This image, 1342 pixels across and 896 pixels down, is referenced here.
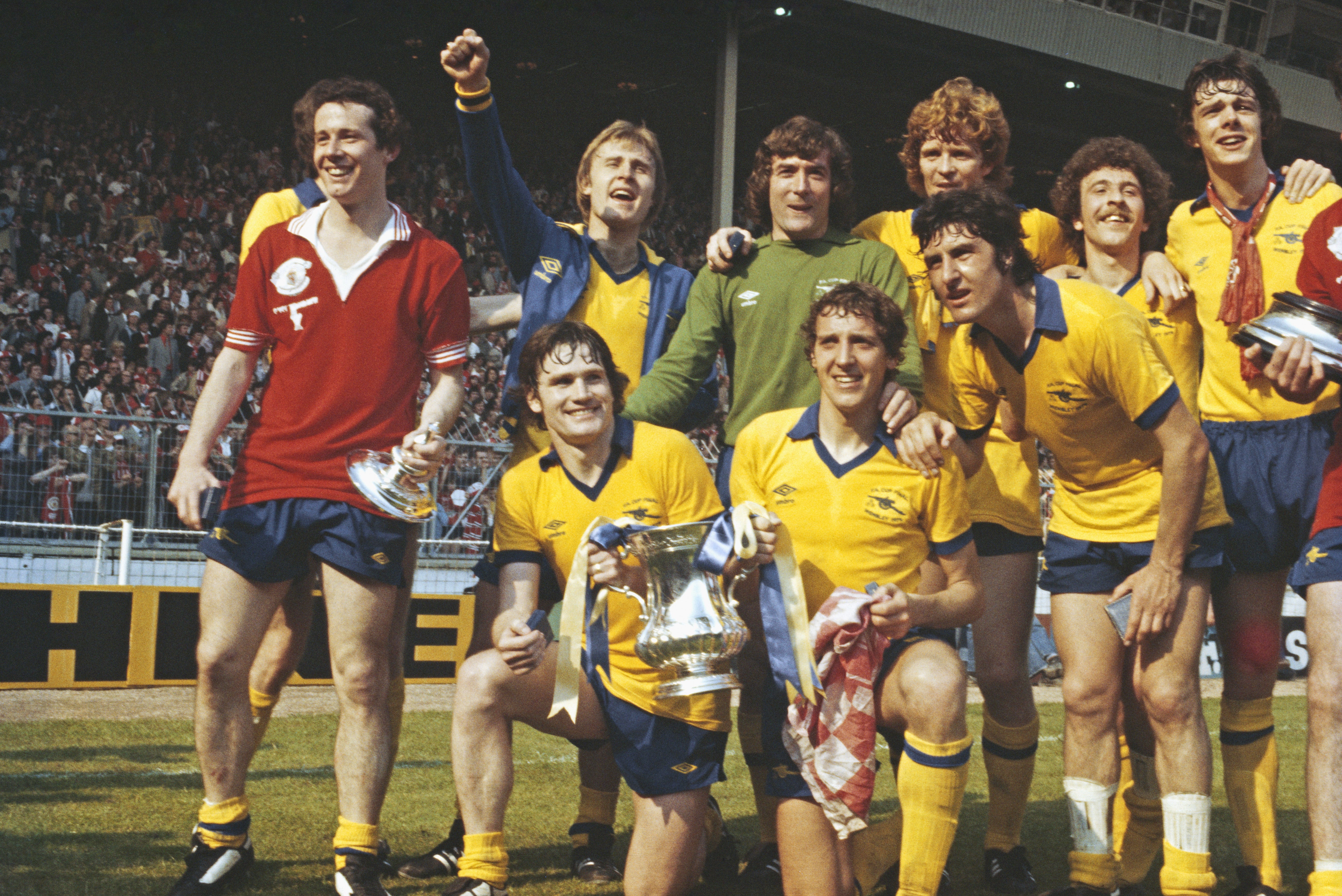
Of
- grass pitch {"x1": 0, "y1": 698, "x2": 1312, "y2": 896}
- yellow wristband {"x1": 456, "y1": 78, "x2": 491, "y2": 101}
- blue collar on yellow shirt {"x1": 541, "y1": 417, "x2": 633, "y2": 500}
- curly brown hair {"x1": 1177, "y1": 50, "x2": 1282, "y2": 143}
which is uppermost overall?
curly brown hair {"x1": 1177, "y1": 50, "x2": 1282, "y2": 143}

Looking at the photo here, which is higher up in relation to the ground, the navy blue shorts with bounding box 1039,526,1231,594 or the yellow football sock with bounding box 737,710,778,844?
the navy blue shorts with bounding box 1039,526,1231,594

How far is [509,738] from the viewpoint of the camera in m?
3.44

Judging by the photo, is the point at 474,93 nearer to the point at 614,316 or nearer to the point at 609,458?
the point at 614,316

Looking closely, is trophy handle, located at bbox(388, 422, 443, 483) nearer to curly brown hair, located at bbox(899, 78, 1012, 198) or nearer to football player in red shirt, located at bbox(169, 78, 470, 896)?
football player in red shirt, located at bbox(169, 78, 470, 896)

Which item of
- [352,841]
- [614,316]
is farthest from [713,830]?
[614,316]

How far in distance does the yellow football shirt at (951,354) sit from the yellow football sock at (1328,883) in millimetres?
1430

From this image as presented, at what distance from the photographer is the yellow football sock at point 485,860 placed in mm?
3268

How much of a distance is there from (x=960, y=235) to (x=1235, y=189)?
4.19 feet

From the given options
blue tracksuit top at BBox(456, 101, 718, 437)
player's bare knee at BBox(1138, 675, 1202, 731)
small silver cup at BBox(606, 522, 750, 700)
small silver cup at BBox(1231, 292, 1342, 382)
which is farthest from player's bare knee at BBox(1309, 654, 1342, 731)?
blue tracksuit top at BBox(456, 101, 718, 437)

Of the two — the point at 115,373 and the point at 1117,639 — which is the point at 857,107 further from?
the point at 1117,639

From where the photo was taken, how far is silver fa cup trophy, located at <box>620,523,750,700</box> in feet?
9.98

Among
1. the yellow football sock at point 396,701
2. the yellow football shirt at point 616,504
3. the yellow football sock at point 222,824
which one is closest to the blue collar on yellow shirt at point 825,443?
the yellow football shirt at point 616,504

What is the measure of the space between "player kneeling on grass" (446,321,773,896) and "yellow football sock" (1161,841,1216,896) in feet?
4.18

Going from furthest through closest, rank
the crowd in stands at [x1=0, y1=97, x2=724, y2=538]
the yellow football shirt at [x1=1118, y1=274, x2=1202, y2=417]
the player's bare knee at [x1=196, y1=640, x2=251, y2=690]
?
the crowd in stands at [x1=0, y1=97, x2=724, y2=538]
the yellow football shirt at [x1=1118, y1=274, x2=1202, y2=417]
the player's bare knee at [x1=196, y1=640, x2=251, y2=690]
